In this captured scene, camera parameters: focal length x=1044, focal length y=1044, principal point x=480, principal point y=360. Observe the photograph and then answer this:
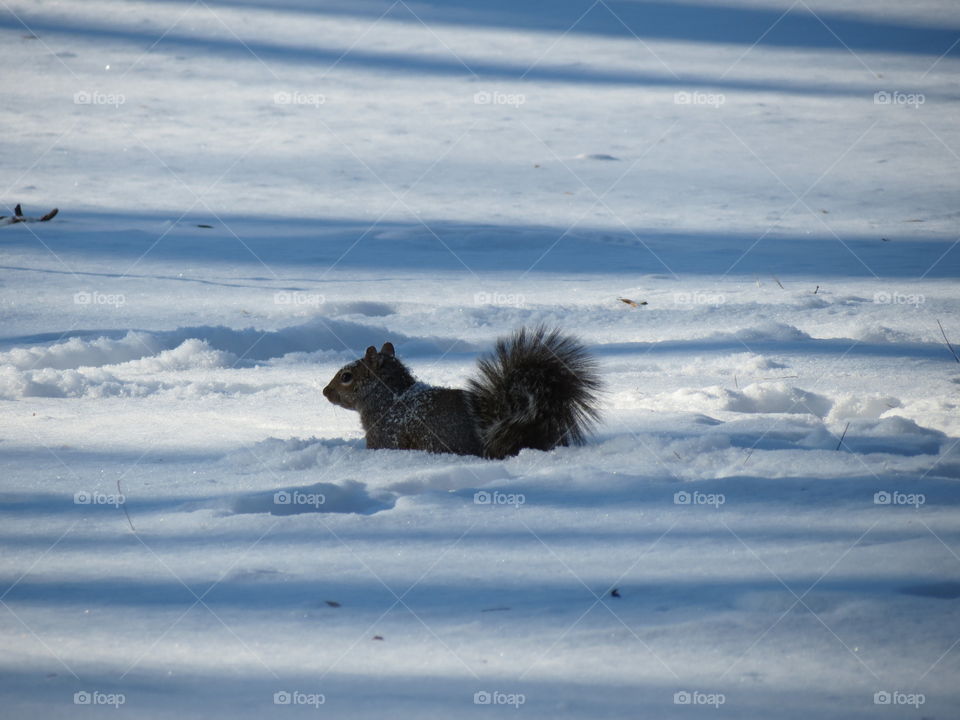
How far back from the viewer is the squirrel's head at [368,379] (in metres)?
4.58

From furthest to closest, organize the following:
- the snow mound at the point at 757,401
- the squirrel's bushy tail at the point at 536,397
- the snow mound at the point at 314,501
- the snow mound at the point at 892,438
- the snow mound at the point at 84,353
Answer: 1. the snow mound at the point at 84,353
2. the snow mound at the point at 757,401
3. the squirrel's bushy tail at the point at 536,397
4. the snow mound at the point at 892,438
5. the snow mound at the point at 314,501

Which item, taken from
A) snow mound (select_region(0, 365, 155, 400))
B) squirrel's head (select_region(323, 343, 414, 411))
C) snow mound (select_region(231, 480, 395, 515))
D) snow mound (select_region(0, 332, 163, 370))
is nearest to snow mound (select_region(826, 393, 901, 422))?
squirrel's head (select_region(323, 343, 414, 411))

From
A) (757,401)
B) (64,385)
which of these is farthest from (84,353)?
(757,401)

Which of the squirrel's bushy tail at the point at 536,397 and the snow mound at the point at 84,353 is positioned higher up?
the snow mound at the point at 84,353

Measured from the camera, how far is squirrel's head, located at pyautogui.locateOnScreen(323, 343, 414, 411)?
15.0 feet

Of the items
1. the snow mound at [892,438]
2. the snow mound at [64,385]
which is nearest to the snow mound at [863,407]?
the snow mound at [892,438]

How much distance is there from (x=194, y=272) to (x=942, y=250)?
6104mm

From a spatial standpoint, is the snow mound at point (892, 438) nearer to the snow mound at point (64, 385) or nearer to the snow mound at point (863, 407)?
the snow mound at point (863, 407)

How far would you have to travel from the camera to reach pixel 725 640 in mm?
2342

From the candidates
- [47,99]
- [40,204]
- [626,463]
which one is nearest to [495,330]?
[626,463]

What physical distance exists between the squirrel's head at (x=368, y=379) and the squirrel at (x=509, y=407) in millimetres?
193

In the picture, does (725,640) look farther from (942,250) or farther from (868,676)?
(942,250)

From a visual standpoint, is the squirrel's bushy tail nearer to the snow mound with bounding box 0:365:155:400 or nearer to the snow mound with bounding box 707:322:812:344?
Result: the snow mound with bounding box 0:365:155:400

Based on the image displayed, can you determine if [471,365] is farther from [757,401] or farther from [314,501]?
[314,501]
